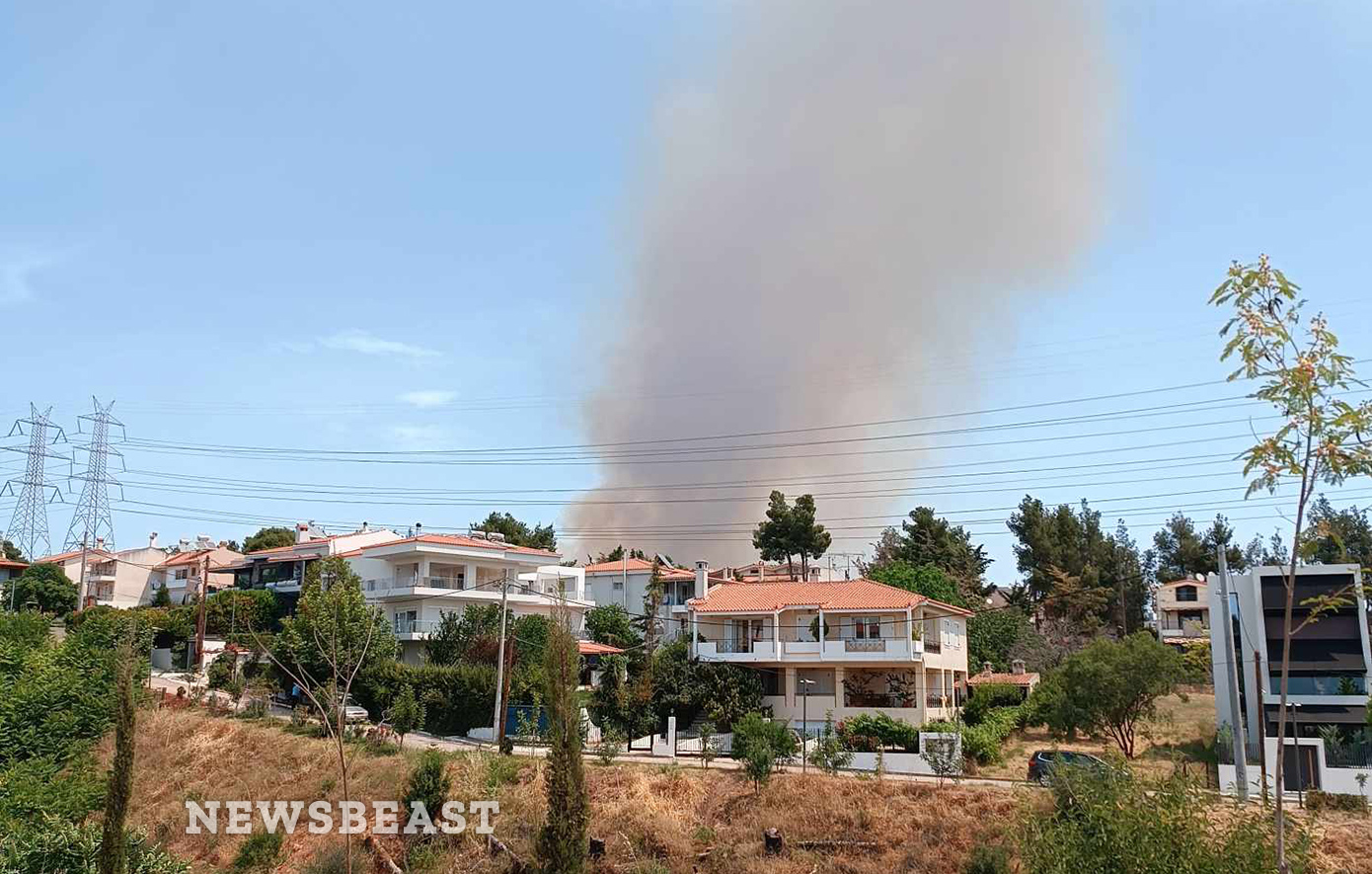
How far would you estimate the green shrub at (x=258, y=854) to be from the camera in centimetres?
2964

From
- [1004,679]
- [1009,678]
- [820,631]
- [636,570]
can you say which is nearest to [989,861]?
[820,631]

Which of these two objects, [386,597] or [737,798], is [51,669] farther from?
[737,798]

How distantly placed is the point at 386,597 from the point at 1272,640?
148 feet

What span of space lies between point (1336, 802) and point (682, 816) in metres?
18.6

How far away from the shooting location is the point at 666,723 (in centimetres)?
4709

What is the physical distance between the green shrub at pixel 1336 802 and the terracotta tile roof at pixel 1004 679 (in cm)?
2496

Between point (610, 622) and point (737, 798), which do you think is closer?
point (737, 798)

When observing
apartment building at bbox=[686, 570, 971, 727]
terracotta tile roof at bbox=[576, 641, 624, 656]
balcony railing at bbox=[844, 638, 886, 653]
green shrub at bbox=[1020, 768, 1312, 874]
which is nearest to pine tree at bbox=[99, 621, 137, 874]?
green shrub at bbox=[1020, 768, 1312, 874]

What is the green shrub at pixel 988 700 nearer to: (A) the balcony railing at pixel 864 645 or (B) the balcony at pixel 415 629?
(A) the balcony railing at pixel 864 645

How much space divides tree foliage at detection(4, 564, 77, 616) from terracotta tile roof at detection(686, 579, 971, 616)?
2026 inches

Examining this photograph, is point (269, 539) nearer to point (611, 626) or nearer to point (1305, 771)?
point (611, 626)

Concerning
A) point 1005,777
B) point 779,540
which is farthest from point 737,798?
point 779,540

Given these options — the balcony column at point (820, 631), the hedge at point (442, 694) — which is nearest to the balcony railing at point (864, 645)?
the balcony column at point (820, 631)

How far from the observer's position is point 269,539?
94312mm
